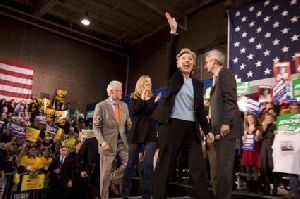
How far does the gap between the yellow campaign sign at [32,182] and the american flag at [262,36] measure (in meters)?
5.36

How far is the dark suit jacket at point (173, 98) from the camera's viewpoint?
2264 mm

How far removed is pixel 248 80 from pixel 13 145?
6.20 meters

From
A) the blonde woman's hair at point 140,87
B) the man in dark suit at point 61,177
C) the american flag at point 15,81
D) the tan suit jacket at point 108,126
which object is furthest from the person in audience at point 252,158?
the american flag at point 15,81

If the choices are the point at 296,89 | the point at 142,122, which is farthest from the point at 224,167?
the point at 296,89

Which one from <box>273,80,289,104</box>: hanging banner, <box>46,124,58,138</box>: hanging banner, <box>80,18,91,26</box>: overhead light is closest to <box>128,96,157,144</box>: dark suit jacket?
<box>273,80,289,104</box>: hanging banner

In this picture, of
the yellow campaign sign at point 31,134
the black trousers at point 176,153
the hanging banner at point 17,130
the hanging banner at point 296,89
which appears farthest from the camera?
the yellow campaign sign at point 31,134

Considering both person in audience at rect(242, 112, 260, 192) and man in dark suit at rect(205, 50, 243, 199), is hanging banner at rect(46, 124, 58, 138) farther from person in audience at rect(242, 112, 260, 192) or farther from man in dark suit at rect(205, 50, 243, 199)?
man in dark suit at rect(205, 50, 243, 199)

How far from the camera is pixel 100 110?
3572 millimetres

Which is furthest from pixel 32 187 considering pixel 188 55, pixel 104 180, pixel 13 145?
pixel 188 55

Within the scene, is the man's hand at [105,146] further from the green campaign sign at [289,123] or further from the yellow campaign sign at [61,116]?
the yellow campaign sign at [61,116]

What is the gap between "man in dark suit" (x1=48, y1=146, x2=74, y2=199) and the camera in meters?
6.21

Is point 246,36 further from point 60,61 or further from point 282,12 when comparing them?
point 60,61

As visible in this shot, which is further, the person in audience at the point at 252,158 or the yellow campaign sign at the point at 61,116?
the yellow campaign sign at the point at 61,116

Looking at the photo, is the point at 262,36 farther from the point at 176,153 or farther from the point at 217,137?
the point at 176,153
